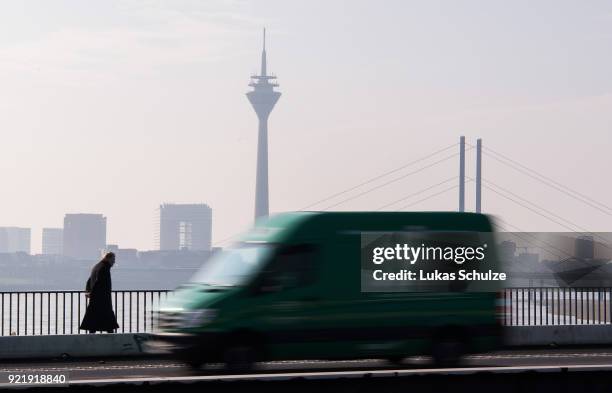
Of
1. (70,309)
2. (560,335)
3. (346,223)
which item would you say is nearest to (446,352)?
(346,223)

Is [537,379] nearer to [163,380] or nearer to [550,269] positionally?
[163,380]

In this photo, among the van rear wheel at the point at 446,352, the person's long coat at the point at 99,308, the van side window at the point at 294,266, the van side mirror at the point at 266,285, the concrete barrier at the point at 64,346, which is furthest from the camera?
the person's long coat at the point at 99,308

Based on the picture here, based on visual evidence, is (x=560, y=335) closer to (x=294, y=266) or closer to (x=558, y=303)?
(x=558, y=303)

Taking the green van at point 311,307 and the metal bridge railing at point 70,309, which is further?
the metal bridge railing at point 70,309

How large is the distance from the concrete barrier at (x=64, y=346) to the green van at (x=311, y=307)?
3.87 m

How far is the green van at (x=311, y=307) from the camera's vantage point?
1441 cm

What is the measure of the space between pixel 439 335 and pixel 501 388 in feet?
23.6

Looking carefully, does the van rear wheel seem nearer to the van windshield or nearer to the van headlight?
the van windshield

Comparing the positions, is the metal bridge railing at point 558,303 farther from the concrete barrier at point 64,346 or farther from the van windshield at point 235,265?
the concrete barrier at point 64,346

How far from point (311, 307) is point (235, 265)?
1045 millimetres

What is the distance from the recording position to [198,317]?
14.4 m

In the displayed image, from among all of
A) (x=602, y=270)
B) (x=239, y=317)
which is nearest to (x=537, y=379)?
(x=239, y=317)

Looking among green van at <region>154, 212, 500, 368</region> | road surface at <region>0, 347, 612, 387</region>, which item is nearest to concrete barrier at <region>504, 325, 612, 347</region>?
road surface at <region>0, 347, 612, 387</region>

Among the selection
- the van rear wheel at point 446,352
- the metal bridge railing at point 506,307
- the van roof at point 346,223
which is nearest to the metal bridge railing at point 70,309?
the metal bridge railing at point 506,307
